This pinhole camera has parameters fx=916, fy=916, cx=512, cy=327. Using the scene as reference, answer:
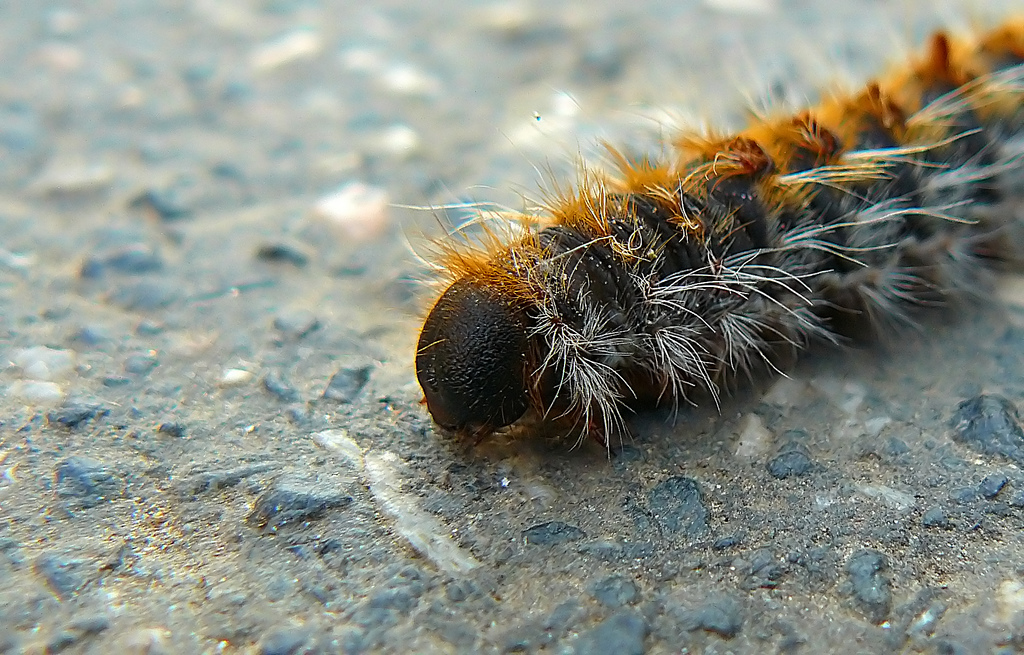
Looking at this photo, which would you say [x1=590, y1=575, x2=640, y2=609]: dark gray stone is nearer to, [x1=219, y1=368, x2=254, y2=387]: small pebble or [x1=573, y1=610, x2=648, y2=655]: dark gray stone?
[x1=573, y1=610, x2=648, y2=655]: dark gray stone

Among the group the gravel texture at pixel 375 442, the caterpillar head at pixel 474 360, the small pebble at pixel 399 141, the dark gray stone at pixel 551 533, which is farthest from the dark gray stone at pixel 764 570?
the small pebble at pixel 399 141

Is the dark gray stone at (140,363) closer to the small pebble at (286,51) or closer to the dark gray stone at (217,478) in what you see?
the dark gray stone at (217,478)

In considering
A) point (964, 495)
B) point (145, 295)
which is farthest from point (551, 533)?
point (145, 295)

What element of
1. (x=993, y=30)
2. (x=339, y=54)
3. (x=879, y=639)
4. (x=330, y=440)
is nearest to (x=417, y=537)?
(x=330, y=440)

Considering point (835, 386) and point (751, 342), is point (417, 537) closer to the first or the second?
point (751, 342)

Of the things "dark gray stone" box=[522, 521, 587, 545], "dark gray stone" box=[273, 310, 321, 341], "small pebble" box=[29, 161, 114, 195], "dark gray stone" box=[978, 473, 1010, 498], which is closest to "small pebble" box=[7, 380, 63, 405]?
"dark gray stone" box=[273, 310, 321, 341]
